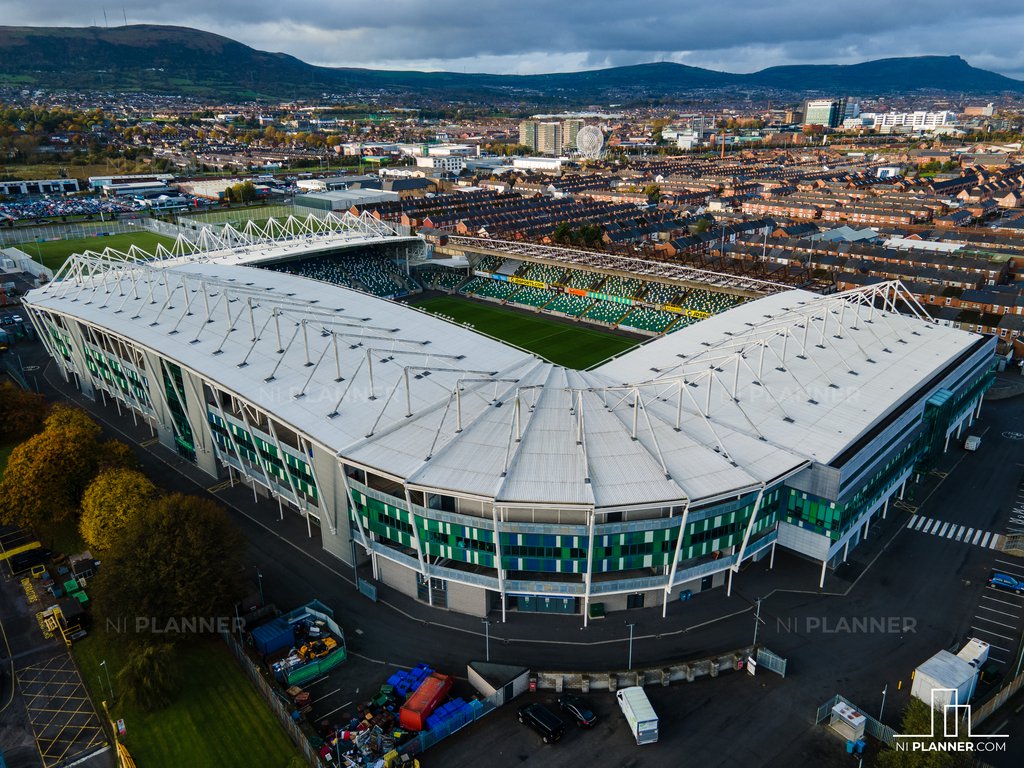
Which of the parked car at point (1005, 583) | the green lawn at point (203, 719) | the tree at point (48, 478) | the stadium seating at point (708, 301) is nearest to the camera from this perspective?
the green lawn at point (203, 719)

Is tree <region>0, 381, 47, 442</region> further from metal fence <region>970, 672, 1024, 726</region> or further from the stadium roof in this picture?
metal fence <region>970, 672, 1024, 726</region>

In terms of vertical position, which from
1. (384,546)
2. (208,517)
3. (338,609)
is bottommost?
(338,609)

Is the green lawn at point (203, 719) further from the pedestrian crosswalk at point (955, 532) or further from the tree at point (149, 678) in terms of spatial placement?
the pedestrian crosswalk at point (955, 532)

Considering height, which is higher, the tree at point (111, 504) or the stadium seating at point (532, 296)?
the tree at point (111, 504)

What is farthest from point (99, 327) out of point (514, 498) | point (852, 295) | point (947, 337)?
point (947, 337)

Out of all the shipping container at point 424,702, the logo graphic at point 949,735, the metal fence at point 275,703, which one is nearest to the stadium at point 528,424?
the shipping container at point 424,702

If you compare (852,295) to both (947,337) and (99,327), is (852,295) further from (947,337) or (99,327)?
(99,327)

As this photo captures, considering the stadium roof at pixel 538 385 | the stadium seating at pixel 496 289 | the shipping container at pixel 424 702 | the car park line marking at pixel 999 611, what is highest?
the stadium roof at pixel 538 385
